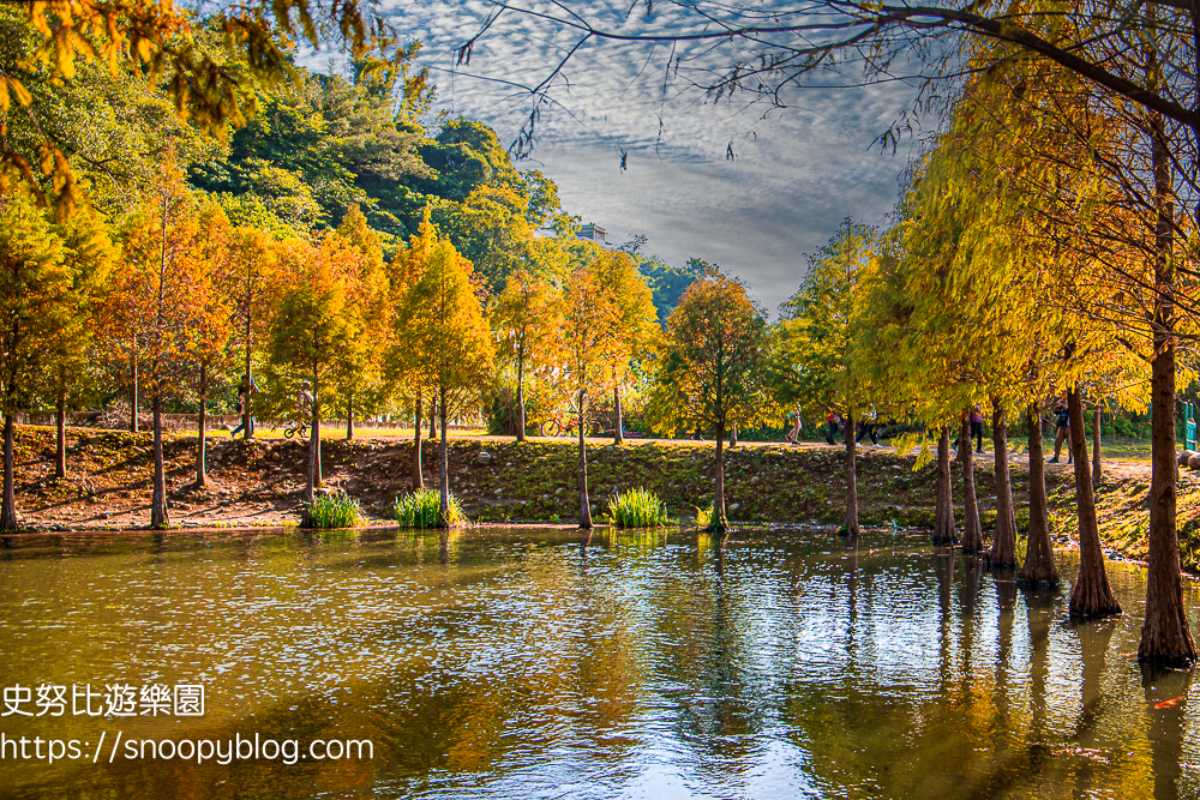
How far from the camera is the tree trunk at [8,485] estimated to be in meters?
32.0

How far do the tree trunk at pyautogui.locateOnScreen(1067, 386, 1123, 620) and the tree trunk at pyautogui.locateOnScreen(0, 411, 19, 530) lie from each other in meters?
34.3

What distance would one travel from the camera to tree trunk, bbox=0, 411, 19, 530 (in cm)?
3200

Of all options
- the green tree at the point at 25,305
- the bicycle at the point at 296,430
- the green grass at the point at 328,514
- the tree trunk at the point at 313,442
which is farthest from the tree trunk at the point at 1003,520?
the green tree at the point at 25,305

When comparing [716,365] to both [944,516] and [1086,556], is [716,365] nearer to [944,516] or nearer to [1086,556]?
[944,516]

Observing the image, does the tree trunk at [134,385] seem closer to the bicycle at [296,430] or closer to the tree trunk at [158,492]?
the tree trunk at [158,492]

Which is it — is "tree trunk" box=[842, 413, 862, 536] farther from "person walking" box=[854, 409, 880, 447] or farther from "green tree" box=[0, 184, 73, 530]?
"green tree" box=[0, 184, 73, 530]

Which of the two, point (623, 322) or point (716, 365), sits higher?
point (623, 322)

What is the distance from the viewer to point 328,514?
3669 cm

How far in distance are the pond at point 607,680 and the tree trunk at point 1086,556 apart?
545mm

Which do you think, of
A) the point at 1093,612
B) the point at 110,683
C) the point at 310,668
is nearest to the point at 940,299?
the point at 1093,612

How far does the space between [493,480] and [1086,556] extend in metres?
30.1

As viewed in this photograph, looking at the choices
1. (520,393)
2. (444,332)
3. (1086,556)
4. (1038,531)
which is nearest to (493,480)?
(520,393)

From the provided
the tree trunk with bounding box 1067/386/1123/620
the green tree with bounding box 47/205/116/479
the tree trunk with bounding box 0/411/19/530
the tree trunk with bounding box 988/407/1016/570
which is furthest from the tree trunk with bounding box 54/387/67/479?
Answer: the tree trunk with bounding box 1067/386/1123/620

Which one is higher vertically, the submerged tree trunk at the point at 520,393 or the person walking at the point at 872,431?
the submerged tree trunk at the point at 520,393
